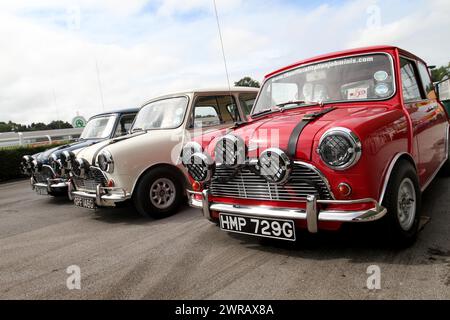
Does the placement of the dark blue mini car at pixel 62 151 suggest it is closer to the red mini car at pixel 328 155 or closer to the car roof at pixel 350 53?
the red mini car at pixel 328 155

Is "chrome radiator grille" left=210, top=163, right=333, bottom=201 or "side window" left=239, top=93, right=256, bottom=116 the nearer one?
"chrome radiator grille" left=210, top=163, right=333, bottom=201

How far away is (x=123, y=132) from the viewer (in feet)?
22.6

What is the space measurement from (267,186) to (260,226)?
1.13ft

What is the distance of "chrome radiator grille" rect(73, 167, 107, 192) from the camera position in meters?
4.75

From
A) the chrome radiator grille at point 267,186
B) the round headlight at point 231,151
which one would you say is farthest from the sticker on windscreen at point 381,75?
the round headlight at point 231,151

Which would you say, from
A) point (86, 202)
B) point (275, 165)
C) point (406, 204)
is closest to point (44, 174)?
point (86, 202)

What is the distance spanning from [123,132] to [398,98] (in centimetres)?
510

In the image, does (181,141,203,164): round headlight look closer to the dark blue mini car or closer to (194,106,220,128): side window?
(194,106,220,128): side window

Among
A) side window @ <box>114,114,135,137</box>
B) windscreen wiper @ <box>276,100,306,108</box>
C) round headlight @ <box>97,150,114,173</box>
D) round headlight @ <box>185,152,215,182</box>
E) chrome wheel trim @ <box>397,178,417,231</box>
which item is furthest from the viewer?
side window @ <box>114,114,135,137</box>

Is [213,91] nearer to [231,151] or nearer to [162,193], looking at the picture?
[162,193]

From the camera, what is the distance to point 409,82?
3.77 m

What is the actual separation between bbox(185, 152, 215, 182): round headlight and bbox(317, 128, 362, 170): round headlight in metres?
1.09

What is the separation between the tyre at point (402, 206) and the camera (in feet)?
8.82

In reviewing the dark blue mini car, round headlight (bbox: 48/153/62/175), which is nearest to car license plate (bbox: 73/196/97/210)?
the dark blue mini car
